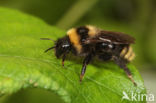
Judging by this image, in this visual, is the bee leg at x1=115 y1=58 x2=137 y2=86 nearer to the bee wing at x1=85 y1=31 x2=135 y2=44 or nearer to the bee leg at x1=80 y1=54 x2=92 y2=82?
the bee wing at x1=85 y1=31 x2=135 y2=44

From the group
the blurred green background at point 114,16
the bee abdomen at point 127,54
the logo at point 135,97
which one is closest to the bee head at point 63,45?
the bee abdomen at point 127,54

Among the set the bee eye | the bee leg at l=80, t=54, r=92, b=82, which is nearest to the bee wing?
the bee eye

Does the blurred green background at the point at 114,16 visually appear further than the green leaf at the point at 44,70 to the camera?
Yes

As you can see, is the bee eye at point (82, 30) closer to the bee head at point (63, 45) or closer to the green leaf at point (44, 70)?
the bee head at point (63, 45)

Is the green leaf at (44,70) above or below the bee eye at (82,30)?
below

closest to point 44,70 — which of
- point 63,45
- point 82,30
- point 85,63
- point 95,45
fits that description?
point 85,63

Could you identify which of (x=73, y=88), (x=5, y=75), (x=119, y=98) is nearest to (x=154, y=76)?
(x=119, y=98)

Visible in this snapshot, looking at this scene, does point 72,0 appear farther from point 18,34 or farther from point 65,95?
point 65,95
